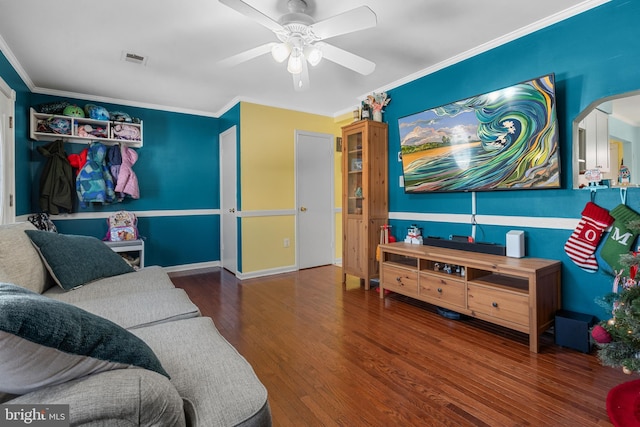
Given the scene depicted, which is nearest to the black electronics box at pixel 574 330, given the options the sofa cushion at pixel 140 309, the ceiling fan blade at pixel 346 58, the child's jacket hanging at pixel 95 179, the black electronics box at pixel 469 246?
the black electronics box at pixel 469 246

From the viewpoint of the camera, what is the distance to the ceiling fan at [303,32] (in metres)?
1.84

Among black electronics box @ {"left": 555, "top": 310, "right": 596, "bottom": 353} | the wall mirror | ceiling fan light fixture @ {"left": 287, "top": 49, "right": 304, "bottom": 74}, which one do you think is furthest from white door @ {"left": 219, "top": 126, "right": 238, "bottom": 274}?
the wall mirror

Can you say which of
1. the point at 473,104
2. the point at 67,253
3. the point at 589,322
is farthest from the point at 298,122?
the point at 589,322

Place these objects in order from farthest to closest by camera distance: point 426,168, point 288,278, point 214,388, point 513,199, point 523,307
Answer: point 288,278 → point 426,168 → point 513,199 → point 523,307 → point 214,388

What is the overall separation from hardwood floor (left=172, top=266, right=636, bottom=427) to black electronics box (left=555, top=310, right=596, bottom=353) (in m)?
0.06

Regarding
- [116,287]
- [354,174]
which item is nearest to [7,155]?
[116,287]

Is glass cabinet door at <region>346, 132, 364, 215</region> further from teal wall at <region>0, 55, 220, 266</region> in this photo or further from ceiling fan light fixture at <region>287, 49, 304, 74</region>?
teal wall at <region>0, 55, 220, 266</region>

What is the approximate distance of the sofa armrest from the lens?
0.67 meters

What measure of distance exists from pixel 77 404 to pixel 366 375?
5.20ft

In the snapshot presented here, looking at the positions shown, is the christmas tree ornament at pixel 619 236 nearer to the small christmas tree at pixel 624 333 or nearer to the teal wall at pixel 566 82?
the teal wall at pixel 566 82

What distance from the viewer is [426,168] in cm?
325

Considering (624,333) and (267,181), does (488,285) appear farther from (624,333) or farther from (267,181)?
(267,181)

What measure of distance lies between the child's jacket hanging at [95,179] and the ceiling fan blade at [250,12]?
3229 mm

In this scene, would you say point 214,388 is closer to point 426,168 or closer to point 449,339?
point 449,339
